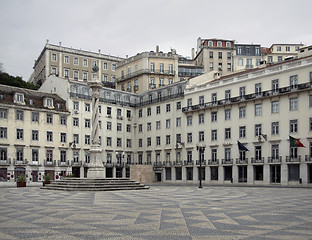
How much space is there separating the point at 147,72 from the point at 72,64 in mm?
27024

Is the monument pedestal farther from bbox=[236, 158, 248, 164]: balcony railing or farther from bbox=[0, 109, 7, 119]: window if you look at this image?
bbox=[0, 109, 7, 119]: window

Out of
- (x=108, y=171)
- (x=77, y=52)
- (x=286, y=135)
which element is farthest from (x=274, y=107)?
(x=77, y=52)

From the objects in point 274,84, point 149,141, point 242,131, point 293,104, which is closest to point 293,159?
point 293,104

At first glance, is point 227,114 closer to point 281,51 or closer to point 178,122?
point 178,122

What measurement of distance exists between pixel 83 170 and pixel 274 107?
31.3 m

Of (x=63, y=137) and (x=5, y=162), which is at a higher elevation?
(x=63, y=137)

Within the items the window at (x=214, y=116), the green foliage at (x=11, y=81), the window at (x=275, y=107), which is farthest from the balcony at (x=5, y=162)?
the window at (x=275, y=107)

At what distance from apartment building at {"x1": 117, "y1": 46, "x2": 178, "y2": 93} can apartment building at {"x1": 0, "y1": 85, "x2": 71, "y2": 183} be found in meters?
20.4

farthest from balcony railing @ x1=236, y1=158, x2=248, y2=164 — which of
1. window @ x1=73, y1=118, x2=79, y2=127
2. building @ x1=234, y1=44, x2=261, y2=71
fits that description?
building @ x1=234, y1=44, x2=261, y2=71

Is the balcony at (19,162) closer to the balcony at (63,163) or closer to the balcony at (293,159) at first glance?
the balcony at (63,163)

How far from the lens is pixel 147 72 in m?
80.8

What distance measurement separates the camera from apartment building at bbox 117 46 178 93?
81438 millimetres

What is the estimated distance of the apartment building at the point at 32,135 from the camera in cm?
5766

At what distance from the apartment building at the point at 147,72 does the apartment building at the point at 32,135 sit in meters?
20.4
